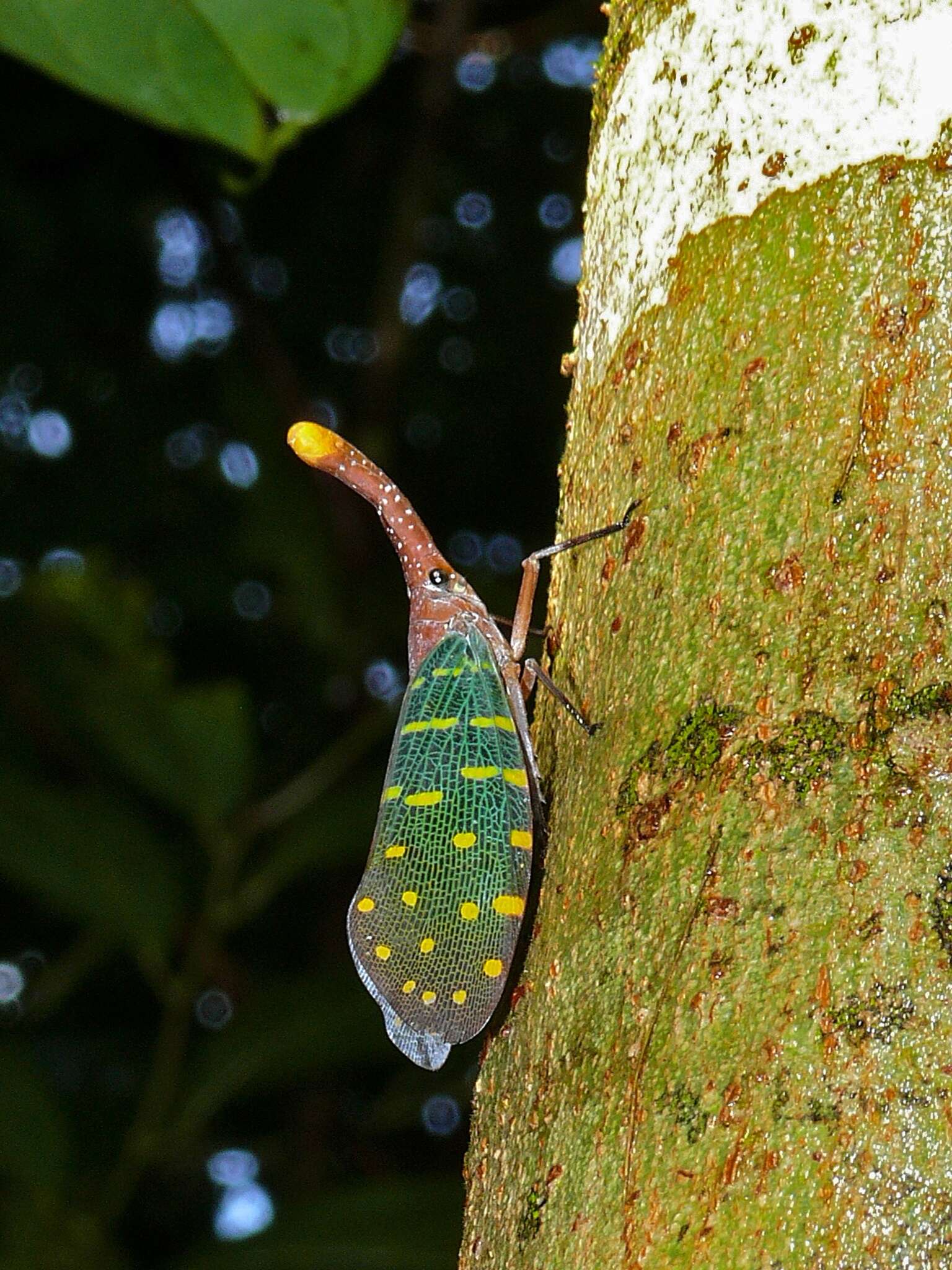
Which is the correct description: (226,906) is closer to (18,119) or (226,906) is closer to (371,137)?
(18,119)

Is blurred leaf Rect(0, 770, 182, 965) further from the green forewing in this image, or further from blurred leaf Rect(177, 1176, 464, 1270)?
the green forewing

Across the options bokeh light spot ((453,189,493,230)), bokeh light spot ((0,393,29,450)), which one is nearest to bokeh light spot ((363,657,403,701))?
bokeh light spot ((0,393,29,450))

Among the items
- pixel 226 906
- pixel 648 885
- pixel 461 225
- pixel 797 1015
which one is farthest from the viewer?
pixel 461 225

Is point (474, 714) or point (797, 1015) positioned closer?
point (797, 1015)

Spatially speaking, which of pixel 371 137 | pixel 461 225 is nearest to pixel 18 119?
pixel 371 137

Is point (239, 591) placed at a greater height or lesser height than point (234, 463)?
lesser

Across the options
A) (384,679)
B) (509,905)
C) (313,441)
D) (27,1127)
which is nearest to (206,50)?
(313,441)

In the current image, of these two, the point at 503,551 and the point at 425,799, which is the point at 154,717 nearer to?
the point at 425,799
